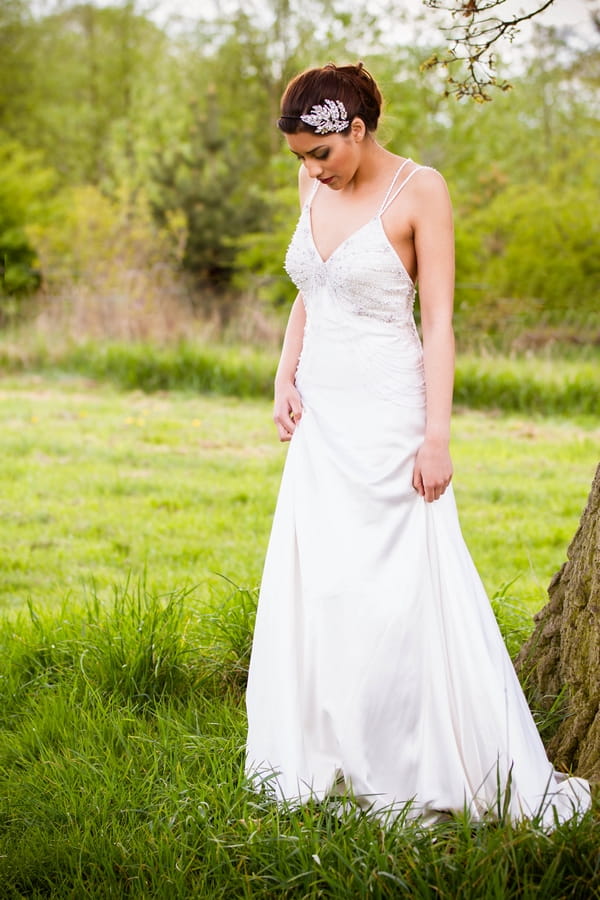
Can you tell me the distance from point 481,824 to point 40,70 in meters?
27.8

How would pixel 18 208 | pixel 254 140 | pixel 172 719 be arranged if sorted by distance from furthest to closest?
pixel 254 140, pixel 18 208, pixel 172 719

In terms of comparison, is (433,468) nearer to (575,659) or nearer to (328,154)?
(575,659)

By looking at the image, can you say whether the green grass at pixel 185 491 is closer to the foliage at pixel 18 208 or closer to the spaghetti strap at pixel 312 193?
the spaghetti strap at pixel 312 193

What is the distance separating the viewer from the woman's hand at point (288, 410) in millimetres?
2812

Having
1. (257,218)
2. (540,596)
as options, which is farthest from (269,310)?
(540,596)

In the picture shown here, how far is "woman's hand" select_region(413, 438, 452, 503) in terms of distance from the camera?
251cm

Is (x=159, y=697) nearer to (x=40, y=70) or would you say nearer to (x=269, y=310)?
(x=269, y=310)

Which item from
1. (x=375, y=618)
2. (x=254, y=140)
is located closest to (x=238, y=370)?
(x=375, y=618)

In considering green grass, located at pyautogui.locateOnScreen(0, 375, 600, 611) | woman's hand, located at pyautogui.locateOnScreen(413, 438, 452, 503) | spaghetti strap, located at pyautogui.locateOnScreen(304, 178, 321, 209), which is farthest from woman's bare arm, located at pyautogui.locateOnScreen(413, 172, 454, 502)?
green grass, located at pyautogui.locateOnScreen(0, 375, 600, 611)

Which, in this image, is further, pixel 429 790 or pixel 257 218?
pixel 257 218

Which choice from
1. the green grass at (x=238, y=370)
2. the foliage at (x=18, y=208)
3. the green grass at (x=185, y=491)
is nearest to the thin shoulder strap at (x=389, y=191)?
the green grass at (x=185, y=491)

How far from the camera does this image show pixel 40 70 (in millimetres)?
26500

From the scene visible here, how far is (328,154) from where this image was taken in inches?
101

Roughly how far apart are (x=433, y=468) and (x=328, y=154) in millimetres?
875
